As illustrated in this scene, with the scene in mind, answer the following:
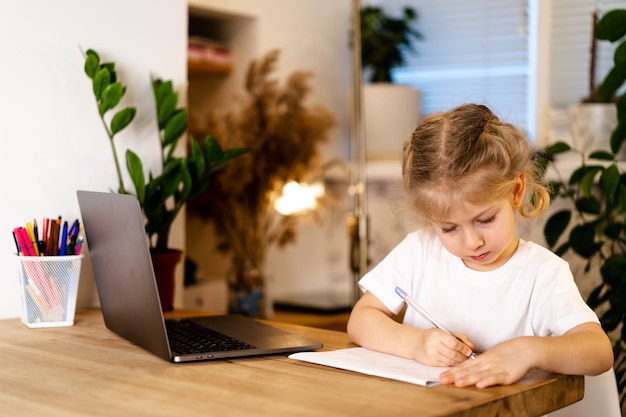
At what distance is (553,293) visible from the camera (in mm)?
1309

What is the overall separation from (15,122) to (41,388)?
0.74m

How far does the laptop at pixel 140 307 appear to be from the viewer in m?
1.25

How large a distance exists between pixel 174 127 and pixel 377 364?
830 mm

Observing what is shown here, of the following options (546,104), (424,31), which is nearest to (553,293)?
(546,104)

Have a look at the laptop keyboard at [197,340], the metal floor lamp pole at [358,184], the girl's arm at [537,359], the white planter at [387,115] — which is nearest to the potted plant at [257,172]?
the white planter at [387,115]

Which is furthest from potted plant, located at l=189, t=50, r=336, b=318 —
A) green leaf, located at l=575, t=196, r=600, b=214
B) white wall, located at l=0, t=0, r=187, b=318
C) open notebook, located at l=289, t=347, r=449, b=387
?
open notebook, located at l=289, t=347, r=449, b=387

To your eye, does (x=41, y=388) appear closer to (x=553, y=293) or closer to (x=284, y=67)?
(x=553, y=293)

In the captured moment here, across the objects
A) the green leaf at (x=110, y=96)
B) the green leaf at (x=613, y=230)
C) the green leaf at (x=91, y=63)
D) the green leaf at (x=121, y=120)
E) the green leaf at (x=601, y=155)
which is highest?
the green leaf at (x=91, y=63)

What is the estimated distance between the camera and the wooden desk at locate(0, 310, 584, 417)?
0.98m

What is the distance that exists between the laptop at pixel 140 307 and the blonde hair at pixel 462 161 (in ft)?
0.99

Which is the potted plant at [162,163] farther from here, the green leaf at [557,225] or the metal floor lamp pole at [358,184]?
the metal floor lamp pole at [358,184]

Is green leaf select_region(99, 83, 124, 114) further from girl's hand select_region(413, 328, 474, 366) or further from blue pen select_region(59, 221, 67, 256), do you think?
girl's hand select_region(413, 328, 474, 366)

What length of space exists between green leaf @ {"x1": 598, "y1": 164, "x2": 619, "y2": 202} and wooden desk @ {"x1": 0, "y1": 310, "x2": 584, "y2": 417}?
31.6 inches

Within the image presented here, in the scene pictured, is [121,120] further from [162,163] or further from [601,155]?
[601,155]
